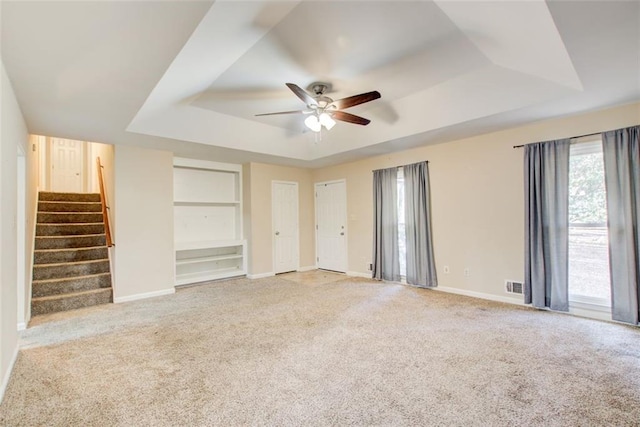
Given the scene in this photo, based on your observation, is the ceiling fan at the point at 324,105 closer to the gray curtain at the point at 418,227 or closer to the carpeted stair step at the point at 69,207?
the gray curtain at the point at 418,227

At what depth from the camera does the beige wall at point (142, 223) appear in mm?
4430

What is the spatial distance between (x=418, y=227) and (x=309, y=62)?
3.15m

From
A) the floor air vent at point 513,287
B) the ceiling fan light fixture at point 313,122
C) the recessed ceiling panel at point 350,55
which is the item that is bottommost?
the floor air vent at point 513,287

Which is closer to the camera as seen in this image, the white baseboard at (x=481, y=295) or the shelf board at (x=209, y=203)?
the white baseboard at (x=481, y=295)

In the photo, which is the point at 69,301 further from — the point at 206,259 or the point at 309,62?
the point at 309,62

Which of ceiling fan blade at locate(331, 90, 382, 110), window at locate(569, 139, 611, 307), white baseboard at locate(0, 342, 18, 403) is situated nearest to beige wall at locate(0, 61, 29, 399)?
white baseboard at locate(0, 342, 18, 403)

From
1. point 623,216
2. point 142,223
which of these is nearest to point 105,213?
point 142,223

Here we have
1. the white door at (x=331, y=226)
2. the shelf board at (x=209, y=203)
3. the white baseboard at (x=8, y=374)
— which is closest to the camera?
the white baseboard at (x=8, y=374)

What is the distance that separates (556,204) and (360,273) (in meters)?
3.39

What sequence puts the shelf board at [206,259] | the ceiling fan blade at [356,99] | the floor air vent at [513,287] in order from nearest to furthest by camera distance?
the ceiling fan blade at [356,99] → the floor air vent at [513,287] → the shelf board at [206,259]

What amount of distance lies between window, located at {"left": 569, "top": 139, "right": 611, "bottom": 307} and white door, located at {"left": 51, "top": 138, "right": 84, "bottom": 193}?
9.61 meters

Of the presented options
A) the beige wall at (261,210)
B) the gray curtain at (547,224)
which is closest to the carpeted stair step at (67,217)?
the beige wall at (261,210)

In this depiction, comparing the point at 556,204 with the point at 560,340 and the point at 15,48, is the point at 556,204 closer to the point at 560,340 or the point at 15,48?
the point at 560,340

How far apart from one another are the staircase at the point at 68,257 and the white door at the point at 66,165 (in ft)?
5.57
